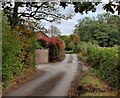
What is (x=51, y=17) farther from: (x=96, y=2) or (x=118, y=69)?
(x=96, y=2)

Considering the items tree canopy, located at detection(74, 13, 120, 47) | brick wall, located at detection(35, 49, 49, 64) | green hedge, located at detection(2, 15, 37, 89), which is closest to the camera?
green hedge, located at detection(2, 15, 37, 89)

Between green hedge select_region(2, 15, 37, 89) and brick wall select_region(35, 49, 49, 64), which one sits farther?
brick wall select_region(35, 49, 49, 64)

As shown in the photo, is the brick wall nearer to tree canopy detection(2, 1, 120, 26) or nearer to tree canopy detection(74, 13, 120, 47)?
tree canopy detection(2, 1, 120, 26)

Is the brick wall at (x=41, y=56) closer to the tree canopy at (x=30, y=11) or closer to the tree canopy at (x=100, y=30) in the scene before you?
the tree canopy at (x=30, y=11)

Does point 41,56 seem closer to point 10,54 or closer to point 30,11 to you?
point 30,11

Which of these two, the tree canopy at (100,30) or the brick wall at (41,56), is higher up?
the tree canopy at (100,30)

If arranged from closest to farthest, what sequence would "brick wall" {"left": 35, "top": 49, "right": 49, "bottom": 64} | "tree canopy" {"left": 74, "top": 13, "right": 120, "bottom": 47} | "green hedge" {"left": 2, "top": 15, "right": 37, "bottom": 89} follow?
"green hedge" {"left": 2, "top": 15, "right": 37, "bottom": 89}
"brick wall" {"left": 35, "top": 49, "right": 49, "bottom": 64}
"tree canopy" {"left": 74, "top": 13, "right": 120, "bottom": 47}

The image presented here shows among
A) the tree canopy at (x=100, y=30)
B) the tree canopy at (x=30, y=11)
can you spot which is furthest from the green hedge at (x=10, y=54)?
the tree canopy at (x=100, y=30)

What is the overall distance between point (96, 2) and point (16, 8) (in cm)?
1610

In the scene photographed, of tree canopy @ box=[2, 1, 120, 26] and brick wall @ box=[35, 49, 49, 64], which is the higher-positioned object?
tree canopy @ box=[2, 1, 120, 26]

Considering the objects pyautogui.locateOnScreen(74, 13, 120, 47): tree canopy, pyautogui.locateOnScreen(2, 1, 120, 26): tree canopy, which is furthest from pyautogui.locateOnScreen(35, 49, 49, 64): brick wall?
pyautogui.locateOnScreen(74, 13, 120, 47): tree canopy

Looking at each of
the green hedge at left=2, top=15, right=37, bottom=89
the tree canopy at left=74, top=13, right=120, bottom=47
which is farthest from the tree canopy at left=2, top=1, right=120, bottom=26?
the tree canopy at left=74, top=13, right=120, bottom=47

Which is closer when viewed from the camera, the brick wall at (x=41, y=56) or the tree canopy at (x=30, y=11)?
the tree canopy at (x=30, y=11)

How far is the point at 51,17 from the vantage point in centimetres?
2762
